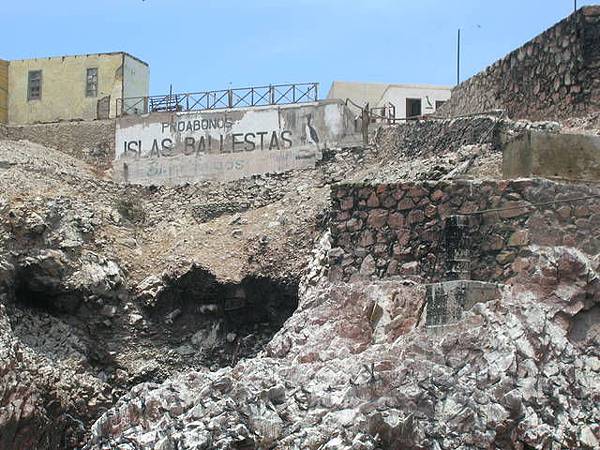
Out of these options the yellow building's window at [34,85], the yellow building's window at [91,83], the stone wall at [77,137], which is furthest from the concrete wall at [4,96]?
the yellow building's window at [91,83]

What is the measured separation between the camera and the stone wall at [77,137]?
2884 centimetres

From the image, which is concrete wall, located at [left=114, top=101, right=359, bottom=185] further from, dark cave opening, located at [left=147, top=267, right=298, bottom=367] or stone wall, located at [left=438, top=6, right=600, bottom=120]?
dark cave opening, located at [left=147, top=267, right=298, bottom=367]

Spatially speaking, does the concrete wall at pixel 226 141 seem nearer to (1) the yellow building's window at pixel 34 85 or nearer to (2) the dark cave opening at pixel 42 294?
(1) the yellow building's window at pixel 34 85

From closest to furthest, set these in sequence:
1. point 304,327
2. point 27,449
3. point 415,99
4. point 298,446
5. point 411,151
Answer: point 298,446
point 304,327
point 27,449
point 411,151
point 415,99

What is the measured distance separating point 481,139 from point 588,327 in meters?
7.76

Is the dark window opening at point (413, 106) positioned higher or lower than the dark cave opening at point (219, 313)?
higher

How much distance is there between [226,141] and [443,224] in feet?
40.3

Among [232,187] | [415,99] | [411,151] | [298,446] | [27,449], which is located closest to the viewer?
[298,446]

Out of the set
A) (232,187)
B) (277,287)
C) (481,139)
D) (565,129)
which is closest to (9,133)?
(232,187)

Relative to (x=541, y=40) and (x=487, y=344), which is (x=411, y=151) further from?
(x=487, y=344)

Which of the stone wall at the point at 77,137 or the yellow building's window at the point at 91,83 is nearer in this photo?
the stone wall at the point at 77,137

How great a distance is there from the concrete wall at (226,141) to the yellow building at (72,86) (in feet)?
9.55

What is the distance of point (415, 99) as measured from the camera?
1342 inches

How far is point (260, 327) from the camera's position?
22.5 m
